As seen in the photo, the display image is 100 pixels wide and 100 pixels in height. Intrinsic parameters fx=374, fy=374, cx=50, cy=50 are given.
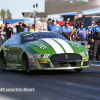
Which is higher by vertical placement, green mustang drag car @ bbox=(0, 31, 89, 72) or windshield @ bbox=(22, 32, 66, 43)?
windshield @ bbox=(22, 32, 66, 43)

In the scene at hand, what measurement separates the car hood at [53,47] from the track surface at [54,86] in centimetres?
68

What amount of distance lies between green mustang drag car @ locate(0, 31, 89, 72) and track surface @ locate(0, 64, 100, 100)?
31 cm

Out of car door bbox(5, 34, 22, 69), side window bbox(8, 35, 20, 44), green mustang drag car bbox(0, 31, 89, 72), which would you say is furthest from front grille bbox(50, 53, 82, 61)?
side window bbox(8, 35, 20, 44)

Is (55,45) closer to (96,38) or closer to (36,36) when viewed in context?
(36,36)

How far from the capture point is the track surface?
22.1ft

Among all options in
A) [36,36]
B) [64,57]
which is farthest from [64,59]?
[36,36]

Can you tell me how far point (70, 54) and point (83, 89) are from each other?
2.81m

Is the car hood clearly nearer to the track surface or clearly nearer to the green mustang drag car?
the green mustang drag car

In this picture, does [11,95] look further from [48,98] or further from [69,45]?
[69,45]

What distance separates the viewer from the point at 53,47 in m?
10.5

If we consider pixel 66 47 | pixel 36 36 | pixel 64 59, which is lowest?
pixel 64 59

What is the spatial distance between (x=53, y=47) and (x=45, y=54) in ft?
1.16

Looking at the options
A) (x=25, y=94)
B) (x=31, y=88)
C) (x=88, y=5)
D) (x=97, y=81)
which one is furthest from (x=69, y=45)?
(x=88, y=5)

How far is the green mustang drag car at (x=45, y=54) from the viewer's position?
1028 cm
